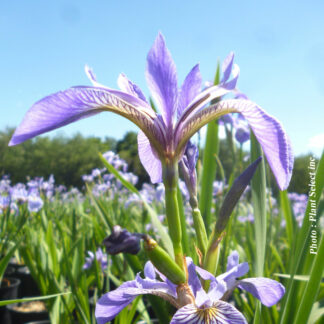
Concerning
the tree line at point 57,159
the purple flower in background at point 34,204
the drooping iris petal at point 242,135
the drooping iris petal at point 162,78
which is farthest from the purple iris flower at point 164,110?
the tree line at point 57,159

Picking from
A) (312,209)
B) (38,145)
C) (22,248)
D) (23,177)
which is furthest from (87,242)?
(38,145)

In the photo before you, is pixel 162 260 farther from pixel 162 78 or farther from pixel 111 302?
pixel 162 78

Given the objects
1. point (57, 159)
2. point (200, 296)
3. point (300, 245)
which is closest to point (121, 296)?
point (200, 296)

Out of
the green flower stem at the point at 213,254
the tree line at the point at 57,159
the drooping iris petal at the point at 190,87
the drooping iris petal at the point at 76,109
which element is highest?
the tree line at the point at 57,159

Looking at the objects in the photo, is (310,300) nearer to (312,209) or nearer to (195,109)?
(312,209)

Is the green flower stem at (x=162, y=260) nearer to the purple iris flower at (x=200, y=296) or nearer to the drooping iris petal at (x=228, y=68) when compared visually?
the purple iris flower at (x=200, y=296)
